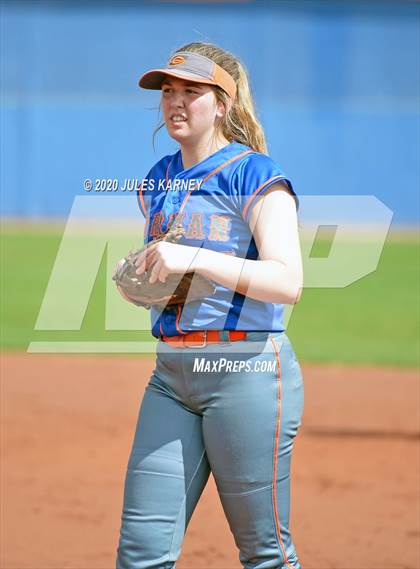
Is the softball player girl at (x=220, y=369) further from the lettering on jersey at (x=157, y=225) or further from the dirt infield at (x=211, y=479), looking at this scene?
the dirt infield at (x=211, y=479)

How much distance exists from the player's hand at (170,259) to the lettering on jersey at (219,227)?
0.25 feet

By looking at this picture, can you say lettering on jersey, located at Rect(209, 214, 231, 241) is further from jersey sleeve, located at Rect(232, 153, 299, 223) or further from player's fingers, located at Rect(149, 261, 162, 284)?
player's fingers, located at Rect(149, 261, 162, 284)

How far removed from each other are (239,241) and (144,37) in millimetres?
14880

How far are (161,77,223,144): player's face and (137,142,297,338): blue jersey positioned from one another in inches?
3.0

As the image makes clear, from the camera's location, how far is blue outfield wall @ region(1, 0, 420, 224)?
1522cm

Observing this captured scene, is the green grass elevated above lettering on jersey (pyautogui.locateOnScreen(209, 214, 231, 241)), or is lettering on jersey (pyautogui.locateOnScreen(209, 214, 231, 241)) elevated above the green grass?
lettering on jersey (pyautogui.locateOnScreen(209, 214, 231, 241))

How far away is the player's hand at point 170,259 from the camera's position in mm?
1975

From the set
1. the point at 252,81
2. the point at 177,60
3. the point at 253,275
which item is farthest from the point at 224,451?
the point at 252,81

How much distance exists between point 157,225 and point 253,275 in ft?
1.11

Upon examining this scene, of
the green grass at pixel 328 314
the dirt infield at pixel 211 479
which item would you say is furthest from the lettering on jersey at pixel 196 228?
the green grass at pixel 328 314

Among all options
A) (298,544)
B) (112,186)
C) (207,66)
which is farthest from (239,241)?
(298,544)

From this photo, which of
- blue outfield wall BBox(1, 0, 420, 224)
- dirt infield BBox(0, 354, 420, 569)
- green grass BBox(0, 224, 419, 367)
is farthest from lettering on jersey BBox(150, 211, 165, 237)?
blue outfield wall BBox(1, 0, 420, 224)

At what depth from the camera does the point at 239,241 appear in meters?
2.08

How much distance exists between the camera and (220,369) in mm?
2057
